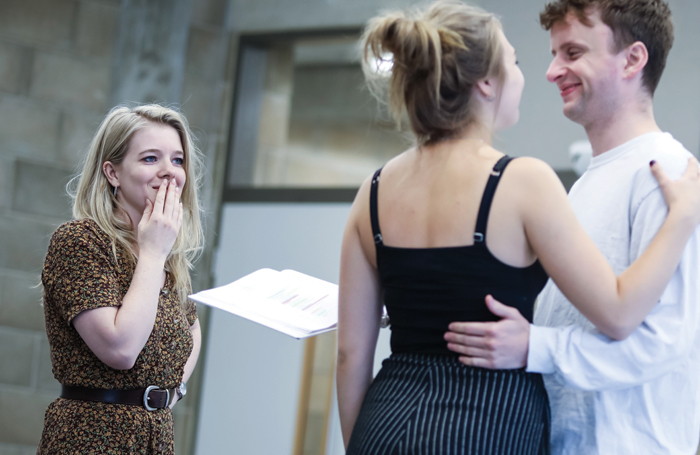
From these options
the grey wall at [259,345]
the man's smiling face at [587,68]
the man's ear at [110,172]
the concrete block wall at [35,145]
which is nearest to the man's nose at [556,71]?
the man's smiling face at [587,68]

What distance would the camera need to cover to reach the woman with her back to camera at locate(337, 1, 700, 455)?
1070mm

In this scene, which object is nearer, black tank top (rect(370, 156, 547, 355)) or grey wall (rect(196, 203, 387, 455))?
black tank top (rect(370, 156, 547, 355))

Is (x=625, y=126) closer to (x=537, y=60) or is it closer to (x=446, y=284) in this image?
(x=446, y=284)

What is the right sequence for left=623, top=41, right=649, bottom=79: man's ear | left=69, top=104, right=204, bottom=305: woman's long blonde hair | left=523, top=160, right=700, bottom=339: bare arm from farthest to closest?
left=69, top=104, right=204, bottom=305: woman's long blonde hair, left=623, top=41, right=649, bottom=79: man's ear, left=523, top=160, right=700, bottom=339: bare arm

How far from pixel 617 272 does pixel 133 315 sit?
37.0 inches

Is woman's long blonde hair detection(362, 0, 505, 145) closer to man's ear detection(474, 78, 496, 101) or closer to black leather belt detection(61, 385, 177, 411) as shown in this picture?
man's ear detection(474, 78, 496, 101)

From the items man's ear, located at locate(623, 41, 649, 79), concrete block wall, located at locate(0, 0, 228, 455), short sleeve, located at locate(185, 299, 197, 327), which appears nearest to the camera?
man's ear, located at locate(623, 41, 649, 79)

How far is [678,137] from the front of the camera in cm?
299

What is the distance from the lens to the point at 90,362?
61.4 inches

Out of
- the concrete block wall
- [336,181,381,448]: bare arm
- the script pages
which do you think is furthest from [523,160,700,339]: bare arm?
the concrete block wall

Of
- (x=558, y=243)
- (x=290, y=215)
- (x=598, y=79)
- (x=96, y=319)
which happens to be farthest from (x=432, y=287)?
(x=290, y=215)

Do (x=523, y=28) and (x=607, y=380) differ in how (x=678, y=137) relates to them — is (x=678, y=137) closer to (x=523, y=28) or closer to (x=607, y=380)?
(x=523, y=28)

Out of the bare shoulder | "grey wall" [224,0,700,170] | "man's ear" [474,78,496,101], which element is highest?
"grey wall" [224,0,700,170]

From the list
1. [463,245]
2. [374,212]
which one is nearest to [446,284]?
[463,245]
